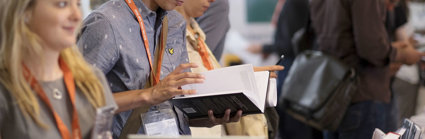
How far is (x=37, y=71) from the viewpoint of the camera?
5.14 ft

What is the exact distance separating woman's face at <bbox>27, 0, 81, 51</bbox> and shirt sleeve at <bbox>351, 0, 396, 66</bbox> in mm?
2278

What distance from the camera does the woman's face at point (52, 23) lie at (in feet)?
5.08

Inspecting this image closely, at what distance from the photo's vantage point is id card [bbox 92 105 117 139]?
1.58m

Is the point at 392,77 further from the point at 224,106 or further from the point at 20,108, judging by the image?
the point at 20,108

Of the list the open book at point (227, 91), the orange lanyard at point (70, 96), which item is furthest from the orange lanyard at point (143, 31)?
the orange lanyard at point (70, 96)

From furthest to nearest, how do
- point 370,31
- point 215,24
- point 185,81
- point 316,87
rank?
1. point 316,87
2. point 370,31
3. point 215,24
4. point 185,81

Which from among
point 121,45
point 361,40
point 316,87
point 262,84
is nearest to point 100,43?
point 121,45

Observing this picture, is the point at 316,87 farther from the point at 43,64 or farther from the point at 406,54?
the point at 43,64

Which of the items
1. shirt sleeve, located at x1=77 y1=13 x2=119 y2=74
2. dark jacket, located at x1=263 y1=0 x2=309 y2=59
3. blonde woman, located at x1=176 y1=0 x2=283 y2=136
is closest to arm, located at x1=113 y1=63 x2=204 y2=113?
shirt sleeve, located at x1=77 y1=13 x2=119 y2=74

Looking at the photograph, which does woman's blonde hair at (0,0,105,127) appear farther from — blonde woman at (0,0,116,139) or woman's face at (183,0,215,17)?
woman's face at (183,0,215,17)

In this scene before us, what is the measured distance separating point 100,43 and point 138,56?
5.8 inches

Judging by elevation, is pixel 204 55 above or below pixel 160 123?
above

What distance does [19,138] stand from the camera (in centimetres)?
157

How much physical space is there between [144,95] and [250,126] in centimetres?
93
